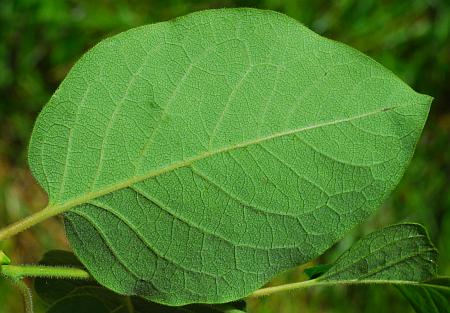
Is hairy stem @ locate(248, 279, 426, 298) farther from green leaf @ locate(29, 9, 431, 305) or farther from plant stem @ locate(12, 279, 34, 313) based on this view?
plant stem @ locate(12, 279, 34, 313)

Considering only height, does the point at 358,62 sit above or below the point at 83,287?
above

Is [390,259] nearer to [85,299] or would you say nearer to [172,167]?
[172,167]

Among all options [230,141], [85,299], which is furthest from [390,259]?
[85,299]

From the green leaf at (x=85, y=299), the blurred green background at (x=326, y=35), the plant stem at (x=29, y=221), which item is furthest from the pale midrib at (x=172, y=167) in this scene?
the blurred green background at (x=326, y=35)

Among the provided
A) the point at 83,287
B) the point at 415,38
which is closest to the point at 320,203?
the point at 83,287

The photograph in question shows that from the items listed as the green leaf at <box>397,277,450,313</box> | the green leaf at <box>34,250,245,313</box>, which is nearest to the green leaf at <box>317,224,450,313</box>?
the green leaf at <box>397,277,450,313</box>

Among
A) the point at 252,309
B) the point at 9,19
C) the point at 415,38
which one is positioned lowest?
the point at 252,309

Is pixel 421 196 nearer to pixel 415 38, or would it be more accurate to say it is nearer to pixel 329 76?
pixel 415 38
